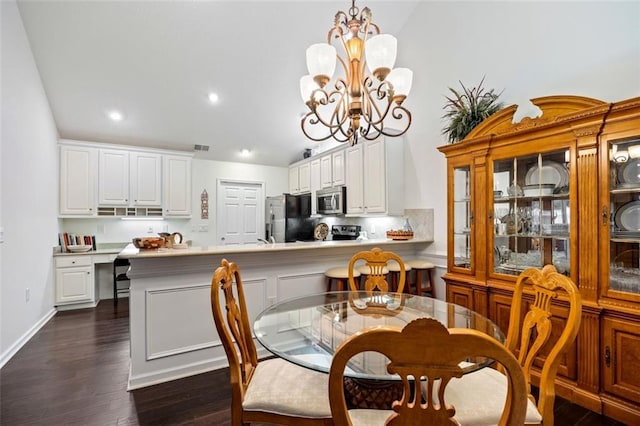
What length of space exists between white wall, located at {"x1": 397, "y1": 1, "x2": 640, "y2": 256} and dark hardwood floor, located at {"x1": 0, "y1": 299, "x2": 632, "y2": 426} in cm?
240

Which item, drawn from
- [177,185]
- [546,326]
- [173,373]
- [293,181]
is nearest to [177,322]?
[173,373]

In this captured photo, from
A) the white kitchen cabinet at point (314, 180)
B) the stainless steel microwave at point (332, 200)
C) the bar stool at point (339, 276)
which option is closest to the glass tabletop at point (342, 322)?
the bar stool at point (339, 276)

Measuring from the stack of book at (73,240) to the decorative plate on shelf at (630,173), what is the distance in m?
6.18

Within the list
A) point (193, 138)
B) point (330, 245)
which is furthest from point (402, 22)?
point (193, 138)

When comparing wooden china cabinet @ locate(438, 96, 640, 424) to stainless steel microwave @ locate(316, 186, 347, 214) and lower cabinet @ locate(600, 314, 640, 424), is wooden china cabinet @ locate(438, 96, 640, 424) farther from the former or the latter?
stainless steel microwave @ locate(316, 186, 347, 214)

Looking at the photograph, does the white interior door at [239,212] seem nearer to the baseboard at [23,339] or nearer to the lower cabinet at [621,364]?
the baseboard at [23,339]

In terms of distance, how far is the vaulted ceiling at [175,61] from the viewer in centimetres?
334

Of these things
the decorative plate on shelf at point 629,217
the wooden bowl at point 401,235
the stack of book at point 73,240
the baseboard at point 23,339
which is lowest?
the baseboard at point 23,339

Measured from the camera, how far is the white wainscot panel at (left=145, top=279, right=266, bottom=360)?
239 centimetres

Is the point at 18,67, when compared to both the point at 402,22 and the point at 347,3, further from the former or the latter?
the point at 402,22

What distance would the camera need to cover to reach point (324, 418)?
126 cm

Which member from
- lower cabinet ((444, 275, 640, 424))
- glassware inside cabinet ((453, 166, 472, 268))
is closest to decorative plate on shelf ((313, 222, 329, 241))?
glassware inside cabinet ((453, 166, 472, 268))

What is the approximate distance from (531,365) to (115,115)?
5.50 m

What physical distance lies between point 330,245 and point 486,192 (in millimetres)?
1508
